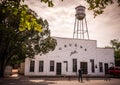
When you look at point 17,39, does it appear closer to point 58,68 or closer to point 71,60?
point 58,68

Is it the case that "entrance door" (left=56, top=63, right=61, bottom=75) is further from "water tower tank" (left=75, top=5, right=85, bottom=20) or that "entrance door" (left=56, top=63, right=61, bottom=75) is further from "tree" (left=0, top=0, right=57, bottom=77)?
"water tower tank" (left=75, top=5, right=85, bottom=20)

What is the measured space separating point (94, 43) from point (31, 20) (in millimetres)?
32804

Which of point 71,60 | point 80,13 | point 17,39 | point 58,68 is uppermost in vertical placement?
point 80,13

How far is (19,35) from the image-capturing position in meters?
22.6

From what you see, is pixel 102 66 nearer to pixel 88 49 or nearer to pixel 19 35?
pixel 88 49

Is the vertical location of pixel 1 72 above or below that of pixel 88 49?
below

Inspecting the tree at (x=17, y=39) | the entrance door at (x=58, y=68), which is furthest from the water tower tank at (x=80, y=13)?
the entrance door at (x=58, y=68)

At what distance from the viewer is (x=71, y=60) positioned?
3316 centimetres

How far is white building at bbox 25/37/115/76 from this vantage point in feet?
101

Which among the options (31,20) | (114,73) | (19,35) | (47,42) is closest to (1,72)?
(19,35)

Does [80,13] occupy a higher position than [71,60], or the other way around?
[80,13]

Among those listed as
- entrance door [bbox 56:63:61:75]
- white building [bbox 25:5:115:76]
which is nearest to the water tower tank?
white building [bbox 25:5:115:76]

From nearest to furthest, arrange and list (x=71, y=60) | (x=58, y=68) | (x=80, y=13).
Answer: (x=58, y=68) < (x=71, y=60) < (x=80, y=13)

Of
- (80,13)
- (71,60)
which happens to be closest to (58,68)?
(71,60)
